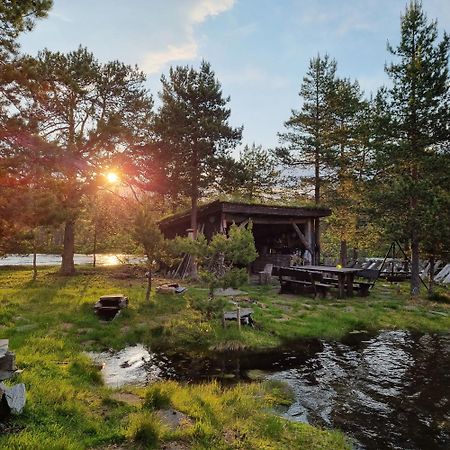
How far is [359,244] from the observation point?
25.5 m

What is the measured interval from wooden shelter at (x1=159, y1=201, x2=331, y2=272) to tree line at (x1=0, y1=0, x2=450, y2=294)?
5.23 feet

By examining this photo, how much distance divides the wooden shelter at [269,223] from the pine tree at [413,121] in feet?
19.6

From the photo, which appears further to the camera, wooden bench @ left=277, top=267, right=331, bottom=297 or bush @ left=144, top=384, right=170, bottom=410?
wooden bench @ left=277, top=267, right=331, bottom=297

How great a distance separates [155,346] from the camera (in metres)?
10.3

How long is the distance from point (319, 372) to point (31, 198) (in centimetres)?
828

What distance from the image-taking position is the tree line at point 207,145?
35.2 feet

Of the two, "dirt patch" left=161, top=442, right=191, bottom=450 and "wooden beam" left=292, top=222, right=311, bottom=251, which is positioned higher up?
"wooden beam" left=292, top=222, right=311, bottom=251

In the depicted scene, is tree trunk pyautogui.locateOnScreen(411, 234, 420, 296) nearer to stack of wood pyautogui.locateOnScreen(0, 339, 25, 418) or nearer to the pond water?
stack of wood pyautogui.locateOnScreen(0, 339, 25, 418)

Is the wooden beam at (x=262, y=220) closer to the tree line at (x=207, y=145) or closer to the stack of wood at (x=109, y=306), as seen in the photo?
the tree line at (x=207, y=145)

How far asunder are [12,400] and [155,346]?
556cm

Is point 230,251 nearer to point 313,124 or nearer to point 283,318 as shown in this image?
point 283,318

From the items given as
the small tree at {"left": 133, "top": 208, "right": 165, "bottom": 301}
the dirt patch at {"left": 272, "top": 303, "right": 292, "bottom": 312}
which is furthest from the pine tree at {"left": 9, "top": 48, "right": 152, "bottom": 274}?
the dirt patch at {"left": 272, "top": 303, "right": 292, "bottom": 312}

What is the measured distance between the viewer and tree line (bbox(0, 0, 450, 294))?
35.2 ft

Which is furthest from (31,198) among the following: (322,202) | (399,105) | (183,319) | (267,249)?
(322,202)
